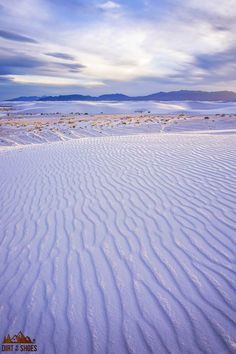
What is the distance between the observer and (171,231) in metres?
3.94

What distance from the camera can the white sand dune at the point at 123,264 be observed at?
2496mm

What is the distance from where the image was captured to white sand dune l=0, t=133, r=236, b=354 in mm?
2496

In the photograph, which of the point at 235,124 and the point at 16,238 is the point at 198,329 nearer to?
the point at 16,238

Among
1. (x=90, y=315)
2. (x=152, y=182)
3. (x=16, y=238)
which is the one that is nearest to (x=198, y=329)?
(x=90, y=315)
